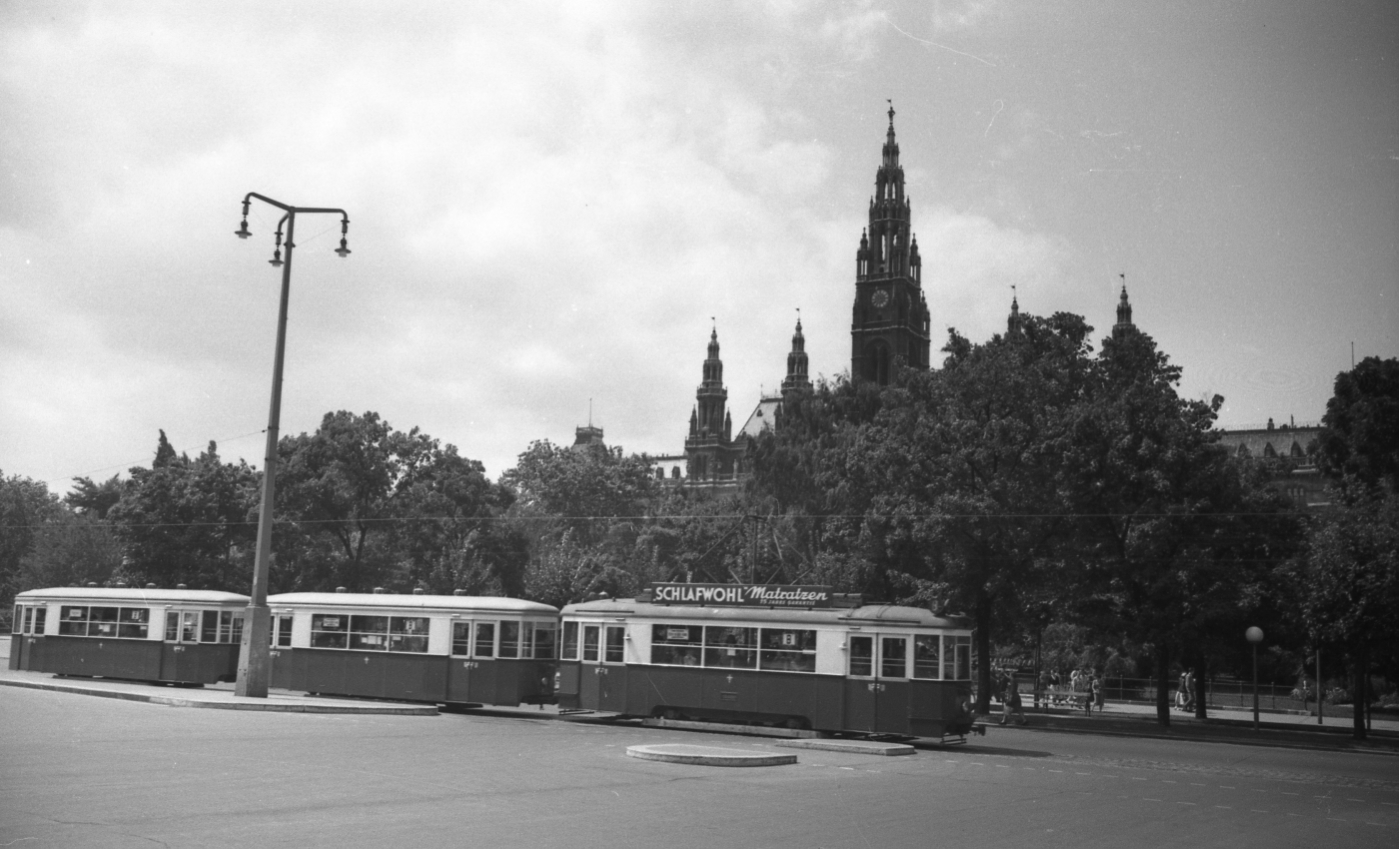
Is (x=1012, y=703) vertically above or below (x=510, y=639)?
below

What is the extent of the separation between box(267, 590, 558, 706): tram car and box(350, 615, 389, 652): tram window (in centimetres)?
3

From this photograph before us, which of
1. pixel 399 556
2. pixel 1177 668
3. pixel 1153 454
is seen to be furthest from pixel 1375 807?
pixel 399 556

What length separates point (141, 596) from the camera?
3628 centimetres

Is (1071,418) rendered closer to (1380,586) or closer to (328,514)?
(1380,586)

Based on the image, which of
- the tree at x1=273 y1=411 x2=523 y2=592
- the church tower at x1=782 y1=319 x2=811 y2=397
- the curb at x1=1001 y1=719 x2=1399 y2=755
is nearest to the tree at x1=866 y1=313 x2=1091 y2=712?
the curb at x1=1001 y1=719 x2=1399 y2=755

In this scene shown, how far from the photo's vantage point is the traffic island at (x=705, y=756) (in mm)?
19938

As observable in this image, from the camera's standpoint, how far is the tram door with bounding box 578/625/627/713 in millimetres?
31203

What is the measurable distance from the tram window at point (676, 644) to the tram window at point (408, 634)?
6.01 m

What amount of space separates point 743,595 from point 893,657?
14.0ft

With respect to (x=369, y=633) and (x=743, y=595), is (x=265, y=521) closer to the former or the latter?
(x=369, y=633)

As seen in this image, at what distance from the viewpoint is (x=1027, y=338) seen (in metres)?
48.2

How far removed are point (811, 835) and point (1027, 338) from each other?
1476 inches

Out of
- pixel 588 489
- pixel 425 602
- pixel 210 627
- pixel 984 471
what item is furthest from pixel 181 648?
pixel 588 489

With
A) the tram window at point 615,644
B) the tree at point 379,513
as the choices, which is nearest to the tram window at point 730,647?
the tram window at point 615,644
